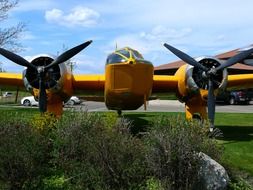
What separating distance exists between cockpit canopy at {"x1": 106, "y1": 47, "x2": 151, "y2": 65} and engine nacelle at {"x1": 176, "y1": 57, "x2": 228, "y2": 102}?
2.20 meters

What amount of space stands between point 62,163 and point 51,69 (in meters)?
7.37

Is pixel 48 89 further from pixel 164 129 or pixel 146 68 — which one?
pixel 164 129

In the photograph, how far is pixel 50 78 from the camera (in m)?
16.6

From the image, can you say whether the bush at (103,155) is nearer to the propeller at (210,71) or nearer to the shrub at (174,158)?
the shrub at (174,158)

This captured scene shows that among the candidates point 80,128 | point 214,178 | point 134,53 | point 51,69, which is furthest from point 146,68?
point 214,178

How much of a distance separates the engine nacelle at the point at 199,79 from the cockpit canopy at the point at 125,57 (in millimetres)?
2201

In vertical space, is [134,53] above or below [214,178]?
above

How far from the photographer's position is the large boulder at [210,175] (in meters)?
8.79

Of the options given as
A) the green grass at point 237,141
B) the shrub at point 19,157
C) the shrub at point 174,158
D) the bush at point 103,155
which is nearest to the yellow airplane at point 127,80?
the green grass at point 237,141

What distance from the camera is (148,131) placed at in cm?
938

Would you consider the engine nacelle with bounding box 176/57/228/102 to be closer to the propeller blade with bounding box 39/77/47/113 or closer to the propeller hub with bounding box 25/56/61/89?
the propeller hub with bounding box 25/56/61/89

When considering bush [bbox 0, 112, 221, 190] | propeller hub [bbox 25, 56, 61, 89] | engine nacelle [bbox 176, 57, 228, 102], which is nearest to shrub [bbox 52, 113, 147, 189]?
Result: bush [bbox 0, 112, 221, 190]

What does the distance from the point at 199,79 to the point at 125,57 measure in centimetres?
320

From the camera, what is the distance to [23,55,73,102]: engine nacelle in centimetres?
1658
